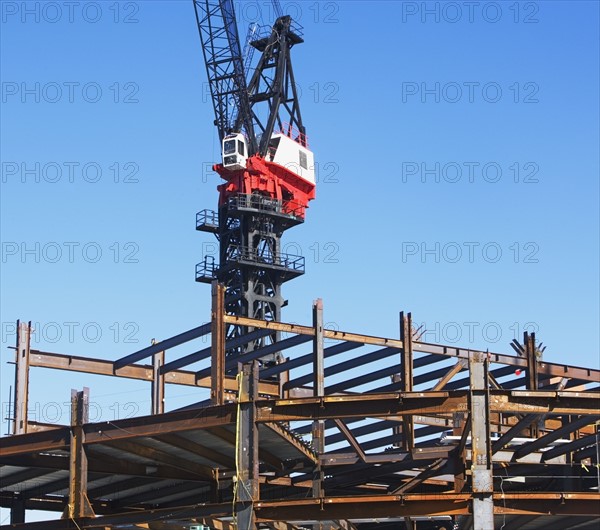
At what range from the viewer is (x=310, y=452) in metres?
35.3

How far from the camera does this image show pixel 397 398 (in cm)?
2900

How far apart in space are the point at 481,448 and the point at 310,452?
8.19 m

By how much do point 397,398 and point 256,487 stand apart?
4002 millimetres

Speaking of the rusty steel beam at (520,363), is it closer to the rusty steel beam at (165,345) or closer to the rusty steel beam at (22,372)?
the rusty steel beam at (165,345)

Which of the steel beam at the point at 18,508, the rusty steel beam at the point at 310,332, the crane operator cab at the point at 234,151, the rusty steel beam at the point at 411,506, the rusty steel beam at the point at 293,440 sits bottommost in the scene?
the rusty steel beam at the point at 411,506

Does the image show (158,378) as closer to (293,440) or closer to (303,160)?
(293,440)

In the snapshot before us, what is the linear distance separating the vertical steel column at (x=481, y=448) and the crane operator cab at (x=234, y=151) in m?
48.2

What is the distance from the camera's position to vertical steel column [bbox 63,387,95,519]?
31516 mm

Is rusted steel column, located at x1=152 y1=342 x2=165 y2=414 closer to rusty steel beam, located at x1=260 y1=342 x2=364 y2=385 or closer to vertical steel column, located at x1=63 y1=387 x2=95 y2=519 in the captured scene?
rusty steel beam, located at x1=260 y1=342 x2=364 y2=385

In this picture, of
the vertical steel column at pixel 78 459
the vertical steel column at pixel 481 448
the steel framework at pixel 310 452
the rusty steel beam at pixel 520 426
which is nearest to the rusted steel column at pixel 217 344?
the steel framework at pixel 310 452

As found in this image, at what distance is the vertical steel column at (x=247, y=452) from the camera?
29.1 m

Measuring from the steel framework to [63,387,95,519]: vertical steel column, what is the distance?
0.04 m

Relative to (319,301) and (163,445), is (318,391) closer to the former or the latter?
(319,301)

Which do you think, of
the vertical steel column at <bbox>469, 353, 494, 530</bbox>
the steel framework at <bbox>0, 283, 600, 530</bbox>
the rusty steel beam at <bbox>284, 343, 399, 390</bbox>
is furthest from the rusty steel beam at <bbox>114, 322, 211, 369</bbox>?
the vertical steel column at <bbox>469, 353, 494, 530</bbox>
